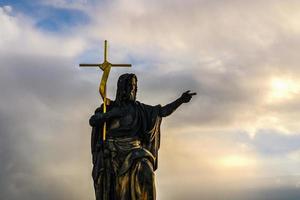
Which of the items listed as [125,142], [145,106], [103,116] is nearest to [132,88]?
[145,106]

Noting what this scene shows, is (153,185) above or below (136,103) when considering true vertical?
below

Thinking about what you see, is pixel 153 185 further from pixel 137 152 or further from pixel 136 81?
pixel 136 81

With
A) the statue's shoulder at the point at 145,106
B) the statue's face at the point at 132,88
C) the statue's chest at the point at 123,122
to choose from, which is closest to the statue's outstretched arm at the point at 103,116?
the statue's chest at the point at 123,122

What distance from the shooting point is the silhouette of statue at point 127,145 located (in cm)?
1847

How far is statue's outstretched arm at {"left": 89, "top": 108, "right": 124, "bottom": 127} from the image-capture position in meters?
19.3

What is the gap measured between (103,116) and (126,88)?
107 cm

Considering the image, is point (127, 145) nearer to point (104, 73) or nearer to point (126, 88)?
point (126, 88)

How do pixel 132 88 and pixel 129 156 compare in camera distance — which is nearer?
pixel 129 156

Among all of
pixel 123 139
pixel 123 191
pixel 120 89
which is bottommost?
pixel 123 191

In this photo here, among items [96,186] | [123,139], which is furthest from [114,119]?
[96,186]

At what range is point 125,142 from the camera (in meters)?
19.0

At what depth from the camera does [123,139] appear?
19125 millimetres

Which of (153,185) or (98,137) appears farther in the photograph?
(98,137)

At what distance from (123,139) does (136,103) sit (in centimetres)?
125
